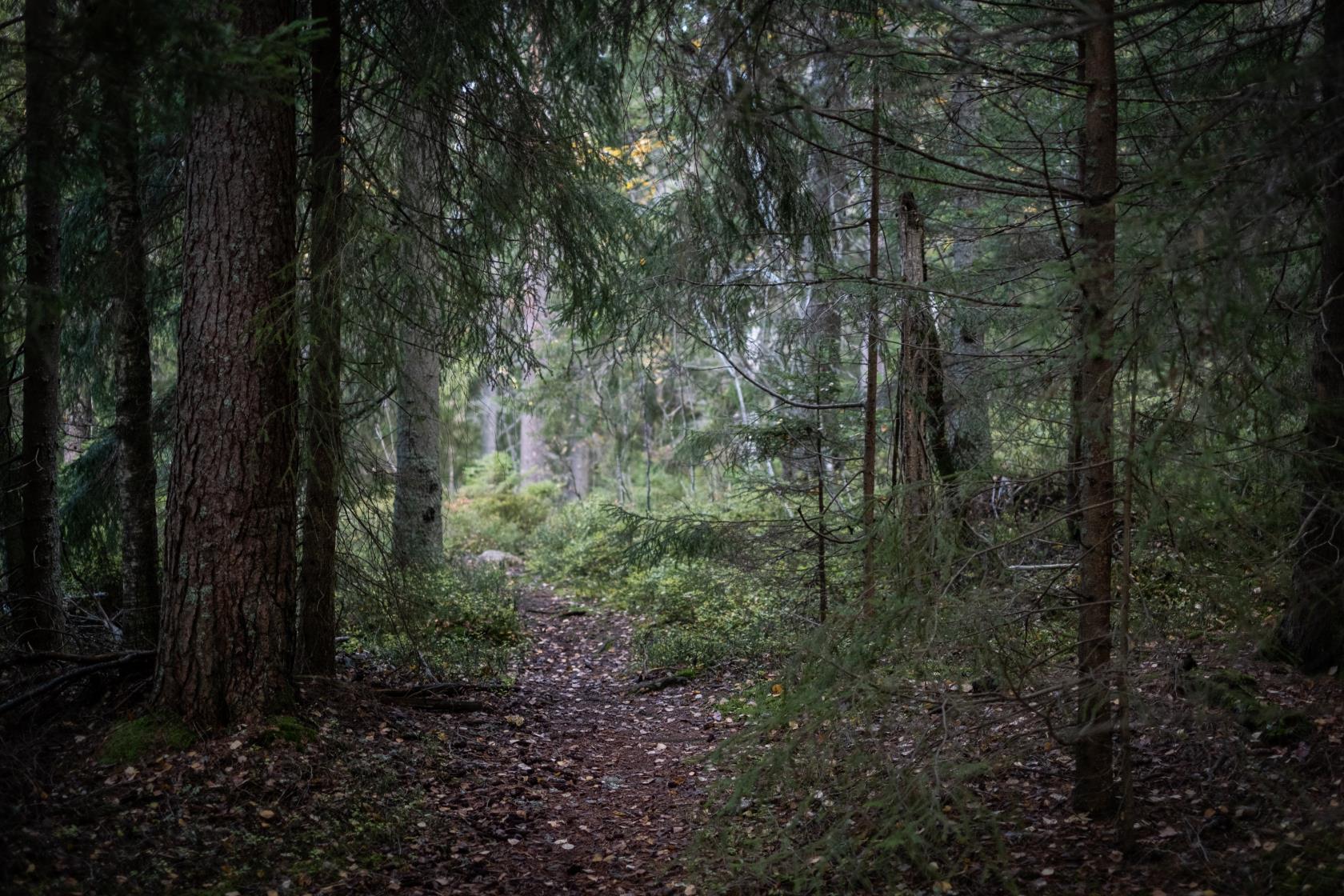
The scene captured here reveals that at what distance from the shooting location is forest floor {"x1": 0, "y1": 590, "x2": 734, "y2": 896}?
4.22m

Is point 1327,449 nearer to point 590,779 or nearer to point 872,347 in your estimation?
point 872,347

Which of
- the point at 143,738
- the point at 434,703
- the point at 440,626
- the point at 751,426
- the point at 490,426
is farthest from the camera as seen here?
the point at 490,426

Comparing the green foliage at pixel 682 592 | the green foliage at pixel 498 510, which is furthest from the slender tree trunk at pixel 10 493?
the green foliage at pixel 498 510

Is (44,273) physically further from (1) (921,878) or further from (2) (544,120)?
(1) (921,878)

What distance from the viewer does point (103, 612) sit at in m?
6.81

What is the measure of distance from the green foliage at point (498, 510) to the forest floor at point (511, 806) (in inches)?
411

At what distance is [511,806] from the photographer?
570 cm

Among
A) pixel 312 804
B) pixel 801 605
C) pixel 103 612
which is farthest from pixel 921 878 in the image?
pixel 103 612

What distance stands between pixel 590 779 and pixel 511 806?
76 centimetres

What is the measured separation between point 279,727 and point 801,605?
217 inches

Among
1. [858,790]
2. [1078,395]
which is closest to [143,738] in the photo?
[858,790]

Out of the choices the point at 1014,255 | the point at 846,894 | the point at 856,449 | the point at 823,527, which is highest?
the point at 1014,255

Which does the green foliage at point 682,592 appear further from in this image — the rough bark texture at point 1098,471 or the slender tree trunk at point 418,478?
the rough bark texture at point 1098,471

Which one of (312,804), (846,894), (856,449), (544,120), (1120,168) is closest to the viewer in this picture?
(846,894)
